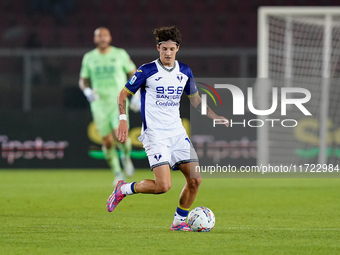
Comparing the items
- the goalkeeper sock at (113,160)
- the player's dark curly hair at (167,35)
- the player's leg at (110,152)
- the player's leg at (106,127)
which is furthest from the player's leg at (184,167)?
the player's leg at (106,127)

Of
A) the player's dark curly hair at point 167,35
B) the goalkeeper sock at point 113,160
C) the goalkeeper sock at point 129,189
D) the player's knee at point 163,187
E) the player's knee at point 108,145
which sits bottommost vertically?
the goalkeeper sock at point 113,160

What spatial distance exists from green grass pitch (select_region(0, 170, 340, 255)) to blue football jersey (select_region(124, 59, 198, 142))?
0.91 metres

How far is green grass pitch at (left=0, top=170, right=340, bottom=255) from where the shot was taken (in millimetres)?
4688

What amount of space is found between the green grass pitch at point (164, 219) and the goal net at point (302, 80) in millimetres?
1113

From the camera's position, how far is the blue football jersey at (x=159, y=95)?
18.7 feet

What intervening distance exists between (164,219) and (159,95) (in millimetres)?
1446

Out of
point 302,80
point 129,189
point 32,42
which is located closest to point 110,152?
point 302,80

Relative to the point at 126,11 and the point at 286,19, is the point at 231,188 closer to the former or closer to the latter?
the point at 286,19

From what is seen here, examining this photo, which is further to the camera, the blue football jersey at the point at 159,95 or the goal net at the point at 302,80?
the goal net at the point at 302,80

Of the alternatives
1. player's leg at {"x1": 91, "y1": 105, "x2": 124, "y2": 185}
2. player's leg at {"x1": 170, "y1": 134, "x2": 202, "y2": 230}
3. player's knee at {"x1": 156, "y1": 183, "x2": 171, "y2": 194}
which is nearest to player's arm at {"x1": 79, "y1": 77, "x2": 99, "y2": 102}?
player's leg at {"x1": 91, "y1": 105, "x2": 124, "y2": 185}

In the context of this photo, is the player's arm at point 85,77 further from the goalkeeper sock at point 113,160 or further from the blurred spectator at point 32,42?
the blurred spectator at point 32,42

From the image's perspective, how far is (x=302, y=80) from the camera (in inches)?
488

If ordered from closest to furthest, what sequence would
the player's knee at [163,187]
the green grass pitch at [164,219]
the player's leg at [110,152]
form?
the green grass pitch at [164,219] < the player's knee at [163,187] < the player's leg at [110,152]

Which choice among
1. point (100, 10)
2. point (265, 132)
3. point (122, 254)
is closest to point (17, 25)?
point (100, 10)
